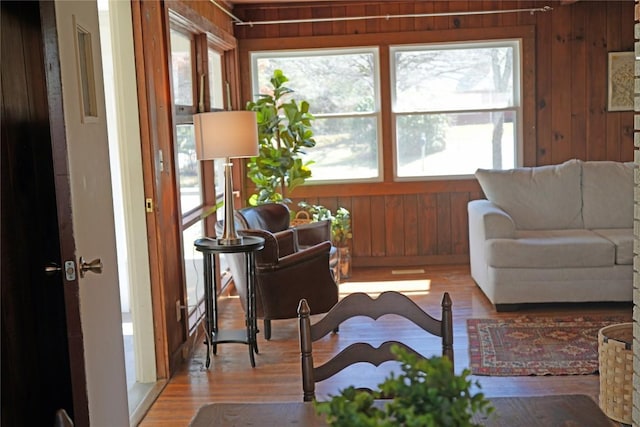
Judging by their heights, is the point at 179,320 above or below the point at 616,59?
below

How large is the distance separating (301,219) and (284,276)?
5.83 feet

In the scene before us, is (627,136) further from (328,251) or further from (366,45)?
(328,251)

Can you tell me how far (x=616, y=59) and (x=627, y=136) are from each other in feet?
2.26

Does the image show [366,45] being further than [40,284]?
Yes

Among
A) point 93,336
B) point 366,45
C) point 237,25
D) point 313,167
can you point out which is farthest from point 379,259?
point 93,336

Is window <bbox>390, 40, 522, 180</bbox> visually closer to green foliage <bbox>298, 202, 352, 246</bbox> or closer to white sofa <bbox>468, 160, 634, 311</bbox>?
green foliage <bbox>298, 202, 352, 246</bbox>

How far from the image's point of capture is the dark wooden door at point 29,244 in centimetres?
221

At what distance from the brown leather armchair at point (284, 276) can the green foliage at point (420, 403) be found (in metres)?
3.38

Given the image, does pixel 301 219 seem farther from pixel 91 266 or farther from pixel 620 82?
Answer: pixel 91 266

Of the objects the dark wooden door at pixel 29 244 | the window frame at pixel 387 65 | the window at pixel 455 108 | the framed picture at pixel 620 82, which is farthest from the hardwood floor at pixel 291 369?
the framed picture at pixel 620 82

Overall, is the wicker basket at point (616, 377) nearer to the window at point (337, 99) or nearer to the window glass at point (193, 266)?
the window glass at point (193, 266)

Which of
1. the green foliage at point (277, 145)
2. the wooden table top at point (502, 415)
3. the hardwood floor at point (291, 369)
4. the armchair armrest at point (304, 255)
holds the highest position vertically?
the green foliage at point (277, 145)

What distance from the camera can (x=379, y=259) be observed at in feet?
22.5

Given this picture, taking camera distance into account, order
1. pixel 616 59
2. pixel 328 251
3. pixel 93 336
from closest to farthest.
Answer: pixel 93 336 < pixel 328 251 < pixel 616 59
